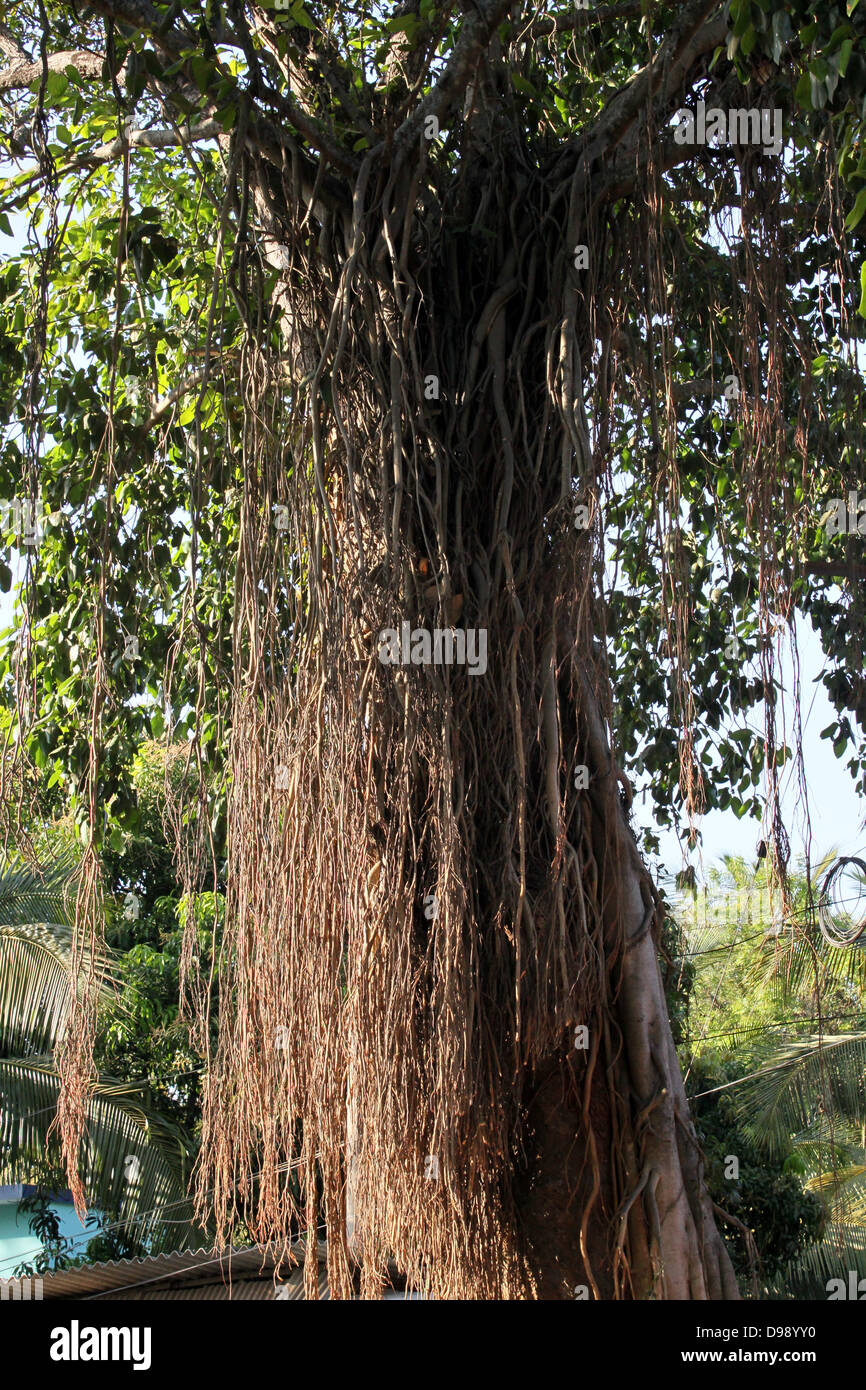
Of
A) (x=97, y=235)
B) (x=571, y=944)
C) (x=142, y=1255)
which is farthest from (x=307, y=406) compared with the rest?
(x=142, y=1255)

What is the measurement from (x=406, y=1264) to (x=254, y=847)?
93 centimetres

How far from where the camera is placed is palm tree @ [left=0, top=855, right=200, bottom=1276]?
20.3 feet

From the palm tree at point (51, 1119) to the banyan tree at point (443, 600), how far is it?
154 inches

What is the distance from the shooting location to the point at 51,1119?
6.12m

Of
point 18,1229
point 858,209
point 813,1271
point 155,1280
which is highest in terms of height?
point 858,209

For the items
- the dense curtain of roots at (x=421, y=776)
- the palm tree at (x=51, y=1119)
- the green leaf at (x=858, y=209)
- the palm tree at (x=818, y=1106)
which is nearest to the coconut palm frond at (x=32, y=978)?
the palm tree at (x=51, y=1119)

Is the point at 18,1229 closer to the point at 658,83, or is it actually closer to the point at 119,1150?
the point at 119,1150

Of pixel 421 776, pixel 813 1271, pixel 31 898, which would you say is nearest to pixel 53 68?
pixel 421 776

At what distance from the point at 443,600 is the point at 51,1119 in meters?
4.75

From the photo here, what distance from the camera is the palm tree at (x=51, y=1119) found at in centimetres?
618

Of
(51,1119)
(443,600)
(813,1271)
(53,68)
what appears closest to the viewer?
(443,600)

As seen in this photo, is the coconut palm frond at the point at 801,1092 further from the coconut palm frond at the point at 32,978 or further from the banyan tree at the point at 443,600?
the banyan tree at the point at 443,600

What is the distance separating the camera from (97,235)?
392 cm

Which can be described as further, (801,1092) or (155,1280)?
(801,1092)
